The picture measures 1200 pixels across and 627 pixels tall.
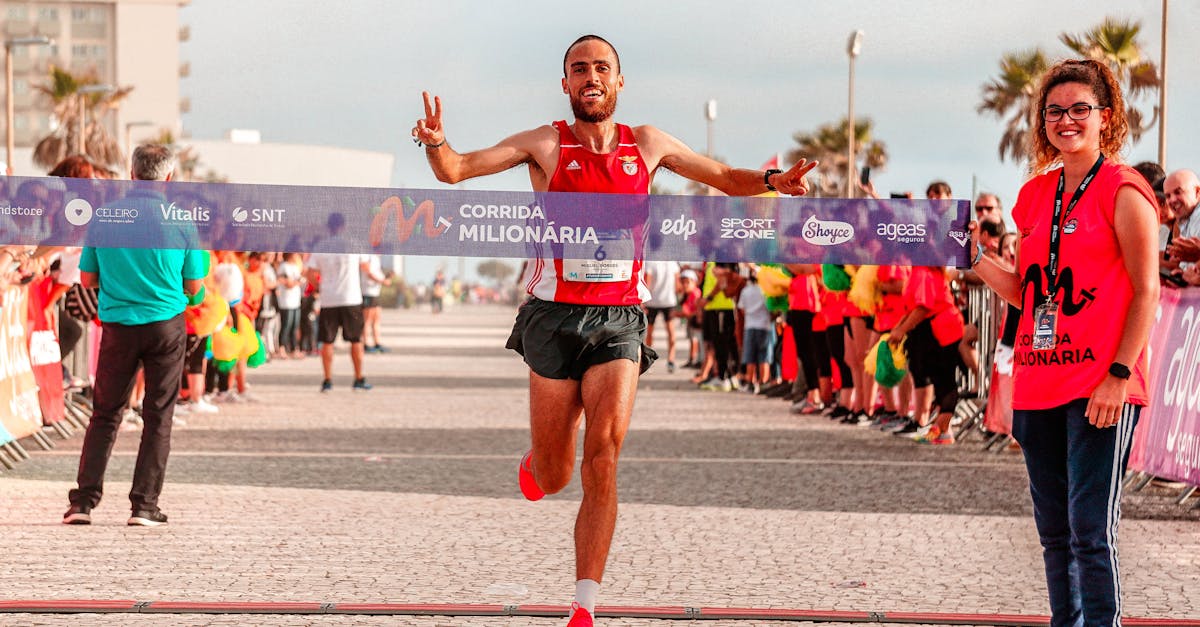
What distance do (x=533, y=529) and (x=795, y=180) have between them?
333 centimetres

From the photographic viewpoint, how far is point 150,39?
167 metres

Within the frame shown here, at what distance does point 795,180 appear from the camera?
6574mm

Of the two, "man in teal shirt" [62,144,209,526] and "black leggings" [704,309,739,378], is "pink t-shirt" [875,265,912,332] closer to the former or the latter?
"man in teal shirt" [62,144,209,526]

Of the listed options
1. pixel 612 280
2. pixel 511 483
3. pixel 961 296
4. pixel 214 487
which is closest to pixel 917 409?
pixel 961 296

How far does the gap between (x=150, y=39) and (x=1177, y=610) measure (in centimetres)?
16830

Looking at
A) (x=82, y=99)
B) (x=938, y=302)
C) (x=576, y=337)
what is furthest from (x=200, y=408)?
(x=82, y=99)

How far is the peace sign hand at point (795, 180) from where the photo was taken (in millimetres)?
6551

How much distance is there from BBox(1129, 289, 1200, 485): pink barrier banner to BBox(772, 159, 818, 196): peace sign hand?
4.23 meters

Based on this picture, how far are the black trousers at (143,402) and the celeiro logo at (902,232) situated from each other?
13.7 feet

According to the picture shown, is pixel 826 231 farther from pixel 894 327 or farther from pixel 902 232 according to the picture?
pixel 894 327

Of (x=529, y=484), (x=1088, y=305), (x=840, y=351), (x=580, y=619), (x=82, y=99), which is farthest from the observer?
(x=82, y=99)

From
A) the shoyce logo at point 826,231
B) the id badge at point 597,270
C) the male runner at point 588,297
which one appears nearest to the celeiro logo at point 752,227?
the shoyce logo at point 826,231

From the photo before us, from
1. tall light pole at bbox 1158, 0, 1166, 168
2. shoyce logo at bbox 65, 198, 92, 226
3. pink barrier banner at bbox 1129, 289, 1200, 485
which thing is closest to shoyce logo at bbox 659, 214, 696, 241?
shoyce logo at bbox 65, 198, 92, 226

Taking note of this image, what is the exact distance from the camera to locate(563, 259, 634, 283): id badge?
21.6 feet
